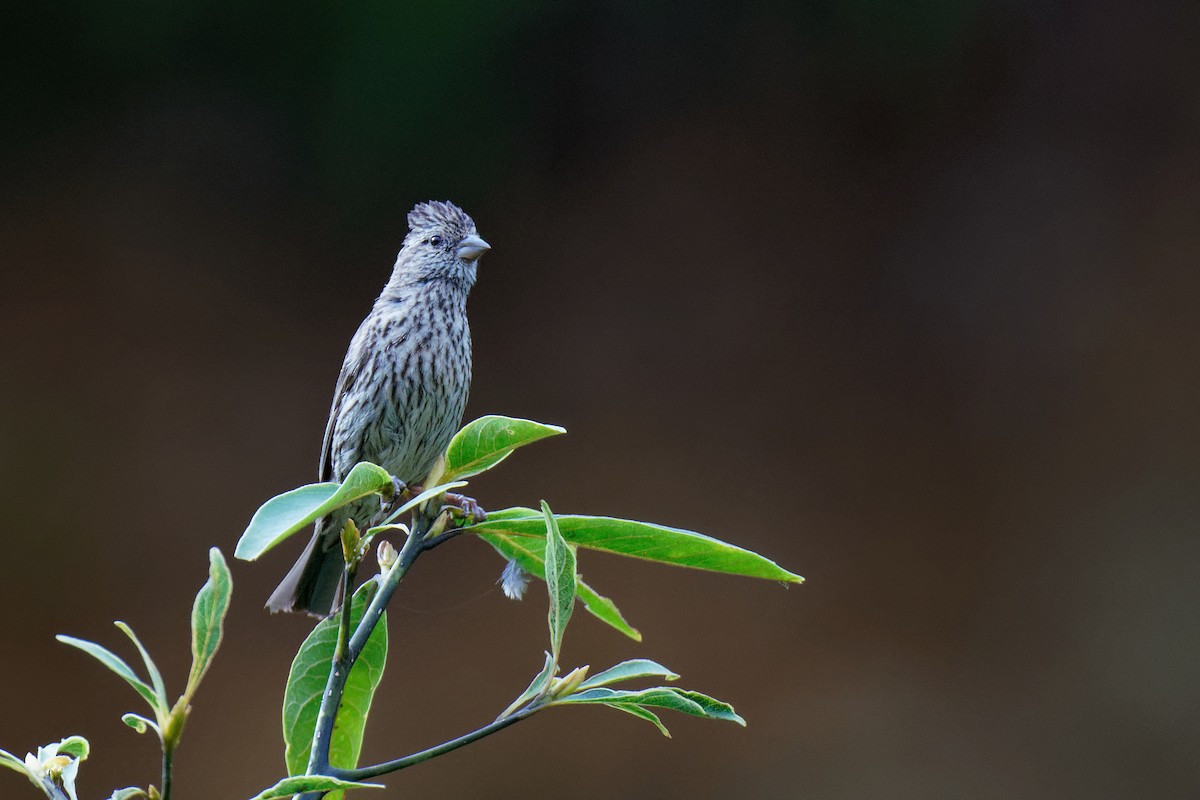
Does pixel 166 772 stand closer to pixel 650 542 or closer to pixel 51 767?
pixel 51 767

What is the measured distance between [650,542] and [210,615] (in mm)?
408

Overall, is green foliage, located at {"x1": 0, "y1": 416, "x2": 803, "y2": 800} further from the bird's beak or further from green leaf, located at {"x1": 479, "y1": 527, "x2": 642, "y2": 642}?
the bird's beak

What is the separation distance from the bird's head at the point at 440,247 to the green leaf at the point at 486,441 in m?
1.49

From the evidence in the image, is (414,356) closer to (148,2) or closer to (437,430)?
(437,430)

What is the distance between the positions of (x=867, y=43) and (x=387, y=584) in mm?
3578

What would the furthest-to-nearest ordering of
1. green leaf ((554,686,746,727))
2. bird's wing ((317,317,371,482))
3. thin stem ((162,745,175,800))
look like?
bird's wing ((317,317,371,482)), green leaf ((554,686,746,727)), thin stem ((162,745,175,800))

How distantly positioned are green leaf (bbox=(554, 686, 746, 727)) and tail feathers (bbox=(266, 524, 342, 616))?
52.1 inches

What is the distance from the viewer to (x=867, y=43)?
417 centimetres

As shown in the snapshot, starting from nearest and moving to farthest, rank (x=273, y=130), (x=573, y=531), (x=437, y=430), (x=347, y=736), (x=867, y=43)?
1. (x=573, y=531)
2. (x=347, y=736)
3. (x=437, y=430)
4. (x=273, y=130)
5. (x=867, y=43)

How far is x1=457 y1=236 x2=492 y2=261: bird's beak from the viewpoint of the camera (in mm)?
2678

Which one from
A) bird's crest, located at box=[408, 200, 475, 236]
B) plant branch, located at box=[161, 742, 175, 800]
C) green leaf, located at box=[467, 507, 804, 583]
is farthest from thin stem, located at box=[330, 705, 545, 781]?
bird's crest, located at box=[408, 200, 475, 236]

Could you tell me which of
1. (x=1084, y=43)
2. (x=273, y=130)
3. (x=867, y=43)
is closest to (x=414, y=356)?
(x=273, y=130)

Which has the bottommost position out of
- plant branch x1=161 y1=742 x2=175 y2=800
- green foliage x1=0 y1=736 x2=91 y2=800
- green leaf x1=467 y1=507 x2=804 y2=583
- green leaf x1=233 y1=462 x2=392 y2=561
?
green foliage x1=0 y1=736 x2=91 y2=800

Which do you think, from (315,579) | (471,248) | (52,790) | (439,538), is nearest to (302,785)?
(52,790)
